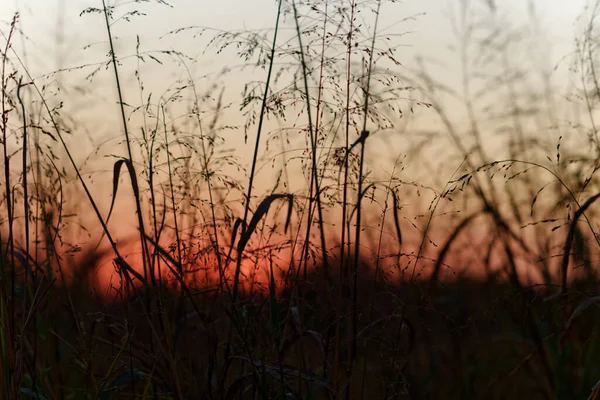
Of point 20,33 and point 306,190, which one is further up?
point 20,33

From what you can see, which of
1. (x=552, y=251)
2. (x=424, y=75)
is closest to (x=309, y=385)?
(x=552, y=251)

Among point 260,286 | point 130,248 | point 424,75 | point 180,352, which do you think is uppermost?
point 424,75

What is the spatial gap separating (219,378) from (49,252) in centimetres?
85

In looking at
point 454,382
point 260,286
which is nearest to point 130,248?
point 260,286

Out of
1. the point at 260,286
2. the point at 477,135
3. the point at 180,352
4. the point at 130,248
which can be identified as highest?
the point at 477,135

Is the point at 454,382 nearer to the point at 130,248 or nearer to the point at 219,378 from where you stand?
the point at 219,378

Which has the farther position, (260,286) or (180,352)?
(180,352)

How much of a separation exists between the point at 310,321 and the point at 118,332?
1.83 ft

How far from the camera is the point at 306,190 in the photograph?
6.76ft

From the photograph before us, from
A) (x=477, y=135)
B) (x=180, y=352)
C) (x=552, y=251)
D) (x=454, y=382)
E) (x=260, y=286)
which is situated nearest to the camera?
(x=260, y=286)

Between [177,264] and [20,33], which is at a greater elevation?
[20,33]

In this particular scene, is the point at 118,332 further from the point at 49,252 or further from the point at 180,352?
the point at 49,252

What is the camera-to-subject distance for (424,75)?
9.45 feet

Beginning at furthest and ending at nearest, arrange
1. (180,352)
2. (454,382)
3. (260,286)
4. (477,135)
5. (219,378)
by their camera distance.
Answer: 1. (477,135)
2. (454,382)
3. (180,352)
4. (260,286)
5. (219,378)
